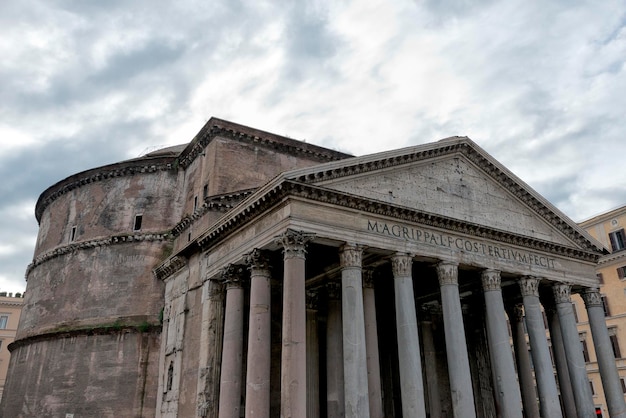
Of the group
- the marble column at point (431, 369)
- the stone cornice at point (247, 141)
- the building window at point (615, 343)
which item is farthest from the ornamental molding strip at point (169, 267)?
the building window at point (615, 343)

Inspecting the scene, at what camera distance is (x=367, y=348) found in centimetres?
1308

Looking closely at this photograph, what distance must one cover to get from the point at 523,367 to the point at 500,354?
4.84m

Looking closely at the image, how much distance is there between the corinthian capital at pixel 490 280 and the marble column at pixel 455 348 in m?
1.27

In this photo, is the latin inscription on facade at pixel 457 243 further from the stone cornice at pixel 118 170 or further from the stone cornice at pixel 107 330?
the stone cornice at pixel 118 170

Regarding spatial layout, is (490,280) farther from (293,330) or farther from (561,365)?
(293,330)

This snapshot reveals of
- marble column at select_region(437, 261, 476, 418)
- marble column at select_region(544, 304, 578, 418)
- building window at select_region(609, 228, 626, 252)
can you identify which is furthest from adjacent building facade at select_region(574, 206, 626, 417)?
marble column at select_region(437, 261, 476, 418)

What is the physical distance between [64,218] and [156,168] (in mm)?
4769

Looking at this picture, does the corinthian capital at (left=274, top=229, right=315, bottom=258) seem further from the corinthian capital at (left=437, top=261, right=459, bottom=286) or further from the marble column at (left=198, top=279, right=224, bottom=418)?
the marble column at (left=198, top=279, right=224, bottom=418)

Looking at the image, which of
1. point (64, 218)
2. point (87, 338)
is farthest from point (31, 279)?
point (87, 338)

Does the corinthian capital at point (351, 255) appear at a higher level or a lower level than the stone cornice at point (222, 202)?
lower

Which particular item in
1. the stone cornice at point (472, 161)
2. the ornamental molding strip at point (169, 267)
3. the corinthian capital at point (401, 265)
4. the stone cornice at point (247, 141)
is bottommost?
the corinthian capital at point (401, 265)

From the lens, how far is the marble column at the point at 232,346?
43.0 feet

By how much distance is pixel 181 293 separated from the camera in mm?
16891

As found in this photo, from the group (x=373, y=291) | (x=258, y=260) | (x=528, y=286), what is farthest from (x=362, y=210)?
(x=528, y=286)
